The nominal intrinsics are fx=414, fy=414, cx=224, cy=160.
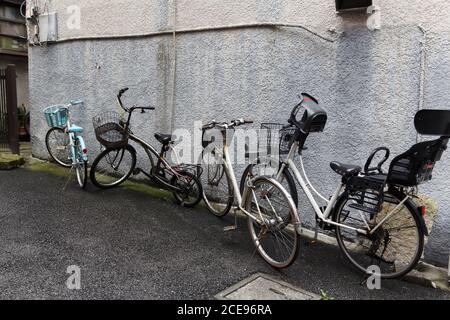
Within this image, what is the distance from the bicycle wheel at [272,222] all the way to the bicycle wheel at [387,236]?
1.67 feet

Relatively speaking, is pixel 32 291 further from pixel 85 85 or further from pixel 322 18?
pixel 85 85

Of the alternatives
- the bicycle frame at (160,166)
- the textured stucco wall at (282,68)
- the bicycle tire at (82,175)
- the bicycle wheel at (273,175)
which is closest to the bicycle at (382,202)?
the bicycle wheel at (273,175)

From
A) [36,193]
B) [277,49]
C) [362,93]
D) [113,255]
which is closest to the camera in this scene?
[113,255]

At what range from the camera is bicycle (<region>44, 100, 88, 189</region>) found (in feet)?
21.4

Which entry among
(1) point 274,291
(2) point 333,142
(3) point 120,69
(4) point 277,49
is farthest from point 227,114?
(1) point 274,291

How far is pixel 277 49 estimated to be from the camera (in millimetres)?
5277

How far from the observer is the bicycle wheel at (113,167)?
6277 mm

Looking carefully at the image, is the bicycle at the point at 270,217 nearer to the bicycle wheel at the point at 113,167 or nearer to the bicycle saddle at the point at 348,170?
the bicycle saddle at the point at 348,170

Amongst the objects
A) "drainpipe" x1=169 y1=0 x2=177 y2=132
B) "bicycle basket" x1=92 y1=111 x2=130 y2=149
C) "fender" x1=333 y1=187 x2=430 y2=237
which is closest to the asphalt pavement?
"fender" x1=333 y1=187 x2=430 y2=237

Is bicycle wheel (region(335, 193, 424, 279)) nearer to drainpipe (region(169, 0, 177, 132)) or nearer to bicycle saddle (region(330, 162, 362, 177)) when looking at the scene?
bicycle saddle (region(330, 162, 362, 177))

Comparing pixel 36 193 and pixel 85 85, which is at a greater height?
pixel 85 85

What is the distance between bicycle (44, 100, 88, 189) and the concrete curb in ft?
1.99
